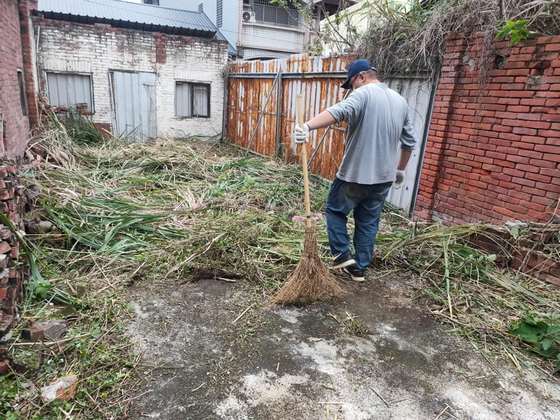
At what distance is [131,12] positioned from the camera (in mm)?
13930

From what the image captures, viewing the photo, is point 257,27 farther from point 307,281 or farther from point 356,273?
point 307,281

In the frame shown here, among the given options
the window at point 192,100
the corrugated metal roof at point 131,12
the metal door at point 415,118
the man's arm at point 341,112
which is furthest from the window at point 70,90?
the man's arm at point 341,112

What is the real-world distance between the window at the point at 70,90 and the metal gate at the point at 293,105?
3.51m

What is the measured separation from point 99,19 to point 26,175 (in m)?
7.00

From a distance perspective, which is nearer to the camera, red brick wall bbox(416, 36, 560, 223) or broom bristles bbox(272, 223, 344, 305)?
broom bristles bbox(272, 223, 344, 305)

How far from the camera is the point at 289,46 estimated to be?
17.4 m

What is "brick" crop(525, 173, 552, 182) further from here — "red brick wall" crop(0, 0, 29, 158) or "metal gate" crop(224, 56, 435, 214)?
"red brick wall" crop(0, 0, 29, 158)

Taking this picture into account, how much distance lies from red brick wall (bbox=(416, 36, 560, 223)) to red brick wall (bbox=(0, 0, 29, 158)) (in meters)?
5.09

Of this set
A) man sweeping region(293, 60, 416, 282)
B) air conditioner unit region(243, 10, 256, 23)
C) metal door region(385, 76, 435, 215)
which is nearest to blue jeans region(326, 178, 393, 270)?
man sweeping region(293, 60, 416, 282)

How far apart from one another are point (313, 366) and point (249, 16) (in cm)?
1629

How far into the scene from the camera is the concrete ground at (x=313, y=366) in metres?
2.09

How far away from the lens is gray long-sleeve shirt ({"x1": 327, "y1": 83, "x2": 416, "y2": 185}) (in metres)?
3.09

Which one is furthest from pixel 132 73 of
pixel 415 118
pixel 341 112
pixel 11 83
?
pixel 341 112

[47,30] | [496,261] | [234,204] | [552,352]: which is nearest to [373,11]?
[234,204]
